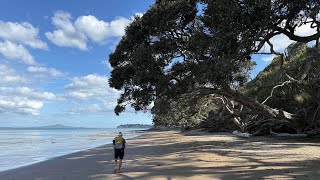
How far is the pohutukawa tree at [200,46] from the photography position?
11414mm

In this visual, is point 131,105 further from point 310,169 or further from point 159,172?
point 310,169

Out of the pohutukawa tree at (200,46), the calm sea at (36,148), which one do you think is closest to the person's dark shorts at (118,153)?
the pohutukawa tree at (200,46)

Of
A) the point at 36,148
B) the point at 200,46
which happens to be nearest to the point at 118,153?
the point at 200,46

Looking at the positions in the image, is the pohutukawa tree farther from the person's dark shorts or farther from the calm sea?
the calm sea

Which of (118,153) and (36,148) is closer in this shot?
(118,153)

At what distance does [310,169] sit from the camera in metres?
11.3

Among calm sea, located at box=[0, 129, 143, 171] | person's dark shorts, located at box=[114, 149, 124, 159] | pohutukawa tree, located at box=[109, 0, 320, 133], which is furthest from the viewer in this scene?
calm sea, located at box=[0, 129, 143, 171]

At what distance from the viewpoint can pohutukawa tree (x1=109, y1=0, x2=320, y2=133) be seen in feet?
37.4

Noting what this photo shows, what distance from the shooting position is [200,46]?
14.3m

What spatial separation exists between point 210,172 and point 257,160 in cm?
298

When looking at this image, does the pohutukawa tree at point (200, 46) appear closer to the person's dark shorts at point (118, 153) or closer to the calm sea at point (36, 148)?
the person's dark shorts at point (118, 153)

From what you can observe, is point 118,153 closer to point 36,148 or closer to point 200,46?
point 200,46

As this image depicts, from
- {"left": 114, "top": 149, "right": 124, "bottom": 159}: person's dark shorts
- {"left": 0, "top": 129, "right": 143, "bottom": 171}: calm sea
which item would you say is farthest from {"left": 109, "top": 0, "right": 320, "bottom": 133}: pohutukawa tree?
{"left": 0, "top": 129, "right": 143, "bottom": 171}: calm sea

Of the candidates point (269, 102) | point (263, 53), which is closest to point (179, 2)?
point (263, 53)
